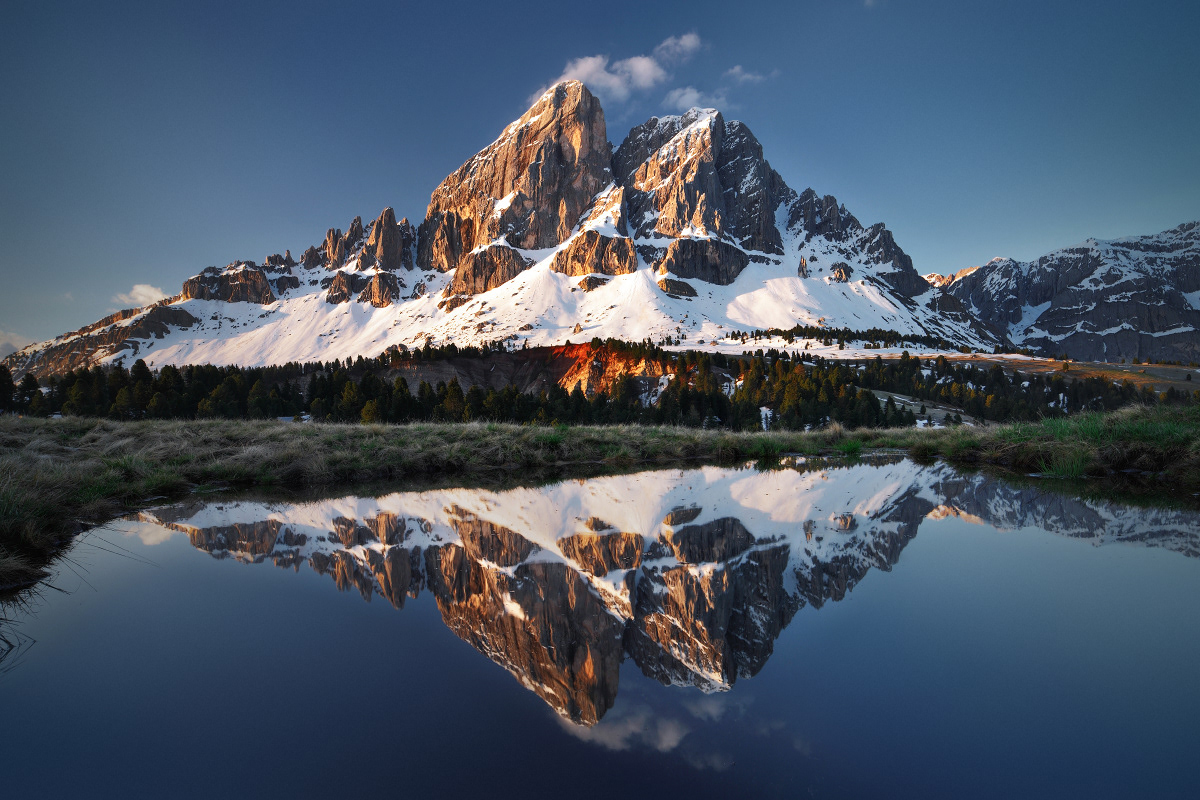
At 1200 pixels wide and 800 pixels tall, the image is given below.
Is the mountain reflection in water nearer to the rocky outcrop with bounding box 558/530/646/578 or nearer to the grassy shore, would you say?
the rocky outcrop with bounding box 558/530/646/578

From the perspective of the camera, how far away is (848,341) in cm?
15112

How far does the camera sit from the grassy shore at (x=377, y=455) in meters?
6.48

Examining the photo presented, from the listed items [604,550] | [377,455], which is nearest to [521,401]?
[377,455]

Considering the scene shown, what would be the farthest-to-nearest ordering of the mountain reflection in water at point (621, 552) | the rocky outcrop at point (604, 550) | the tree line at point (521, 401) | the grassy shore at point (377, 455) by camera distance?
the tree line at point (521, 401) → the grassy shore at point (377, 455) → the rocky outcrop at point (604, 550) → the mountain reflection in water at point (621, 552)

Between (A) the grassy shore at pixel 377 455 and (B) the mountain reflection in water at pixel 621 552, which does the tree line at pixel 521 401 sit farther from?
(B) the mountain reflection in water at pixel 621 552

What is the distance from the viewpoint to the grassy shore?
6480 mm

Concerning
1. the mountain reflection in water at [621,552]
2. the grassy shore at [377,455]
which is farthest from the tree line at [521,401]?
the mountain reflection in water at [621,552]

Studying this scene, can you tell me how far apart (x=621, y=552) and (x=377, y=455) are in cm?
891

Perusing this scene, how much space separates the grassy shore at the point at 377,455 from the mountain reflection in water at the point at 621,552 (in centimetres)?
142

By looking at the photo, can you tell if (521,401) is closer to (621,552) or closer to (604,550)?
(604,550)

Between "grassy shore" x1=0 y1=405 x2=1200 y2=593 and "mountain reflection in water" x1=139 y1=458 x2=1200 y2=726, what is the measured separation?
4.66 ft

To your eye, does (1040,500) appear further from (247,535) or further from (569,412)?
(569,412)

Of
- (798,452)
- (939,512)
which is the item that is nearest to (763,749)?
(939,512)

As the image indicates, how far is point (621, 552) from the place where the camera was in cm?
509
